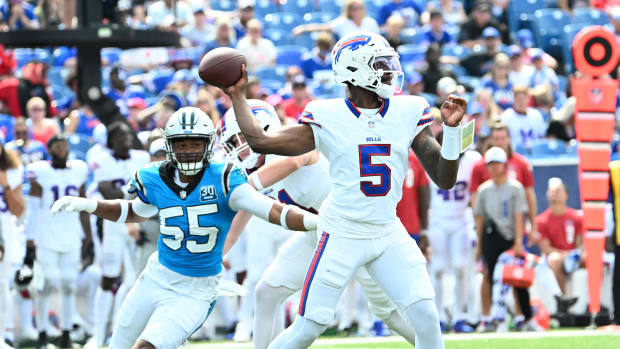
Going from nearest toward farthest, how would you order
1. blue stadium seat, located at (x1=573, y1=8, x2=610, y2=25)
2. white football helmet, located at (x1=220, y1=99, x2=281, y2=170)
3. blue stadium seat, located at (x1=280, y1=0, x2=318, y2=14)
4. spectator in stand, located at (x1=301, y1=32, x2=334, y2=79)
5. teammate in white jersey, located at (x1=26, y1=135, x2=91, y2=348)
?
1. white football helmet, located at (x1=220, y1=99, x2=281, y2=170)
2. teammate in white jersey, located at (x1=26, y1=135, x2=91, y2=348)
3. spectator in stand, located at (x1=301, y1=32, x2=334, y2=79)
4. blue stadium seat, located at (x1=573, y1=8, x2=610, y2=25)
5. blue stadium seat, located at (x1=280, y1=0, x2=318, y2=14)

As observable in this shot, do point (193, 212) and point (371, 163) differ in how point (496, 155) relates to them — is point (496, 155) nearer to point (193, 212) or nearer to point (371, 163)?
point (371, 163)

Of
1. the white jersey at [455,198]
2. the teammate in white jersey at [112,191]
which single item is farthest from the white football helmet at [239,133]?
the white jersey at [455,198]

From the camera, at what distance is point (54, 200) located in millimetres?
9000

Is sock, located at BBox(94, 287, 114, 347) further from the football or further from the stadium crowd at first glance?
the football

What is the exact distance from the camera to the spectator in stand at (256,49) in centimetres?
1295

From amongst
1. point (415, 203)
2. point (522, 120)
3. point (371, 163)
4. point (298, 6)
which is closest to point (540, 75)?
point (522, 120)

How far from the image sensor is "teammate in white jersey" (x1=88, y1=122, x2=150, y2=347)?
8.97 m

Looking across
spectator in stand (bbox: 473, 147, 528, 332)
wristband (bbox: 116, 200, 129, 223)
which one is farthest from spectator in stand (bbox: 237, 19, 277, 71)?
wristband (bbox: 116, 200, 129, 223)

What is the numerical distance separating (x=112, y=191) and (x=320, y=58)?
436 centimetres

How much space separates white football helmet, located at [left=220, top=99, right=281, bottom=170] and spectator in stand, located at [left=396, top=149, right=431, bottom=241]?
3.09 m

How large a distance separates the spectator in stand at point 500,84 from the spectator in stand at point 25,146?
15.4ft

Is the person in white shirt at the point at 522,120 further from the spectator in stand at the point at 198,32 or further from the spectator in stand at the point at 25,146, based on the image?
the spectator in stand at the point at 25,146

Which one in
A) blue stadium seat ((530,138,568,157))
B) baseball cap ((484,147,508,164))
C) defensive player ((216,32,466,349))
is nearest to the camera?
defensive player ((216,32,466,349))

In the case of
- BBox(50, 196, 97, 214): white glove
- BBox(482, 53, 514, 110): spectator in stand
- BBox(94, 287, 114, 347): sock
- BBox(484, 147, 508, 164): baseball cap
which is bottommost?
BBox(94, 287, 114, 347): sock
